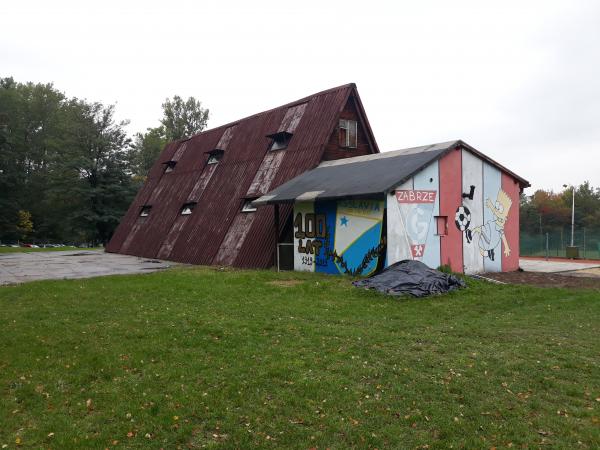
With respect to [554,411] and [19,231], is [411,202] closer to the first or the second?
[554,411]

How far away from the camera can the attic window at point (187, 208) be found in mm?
24812

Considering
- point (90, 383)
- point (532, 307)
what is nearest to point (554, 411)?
point (90, 383)

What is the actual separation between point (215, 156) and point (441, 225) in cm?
1487

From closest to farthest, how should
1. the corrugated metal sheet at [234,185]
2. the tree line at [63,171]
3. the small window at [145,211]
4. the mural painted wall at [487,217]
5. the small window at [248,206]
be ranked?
the mural painted wall at [487,217]
the corrugated metal sheet at [234,185]
the small window at [248,206]
the small window at [145,211]
the tree line at [63,171]

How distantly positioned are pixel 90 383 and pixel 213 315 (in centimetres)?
351

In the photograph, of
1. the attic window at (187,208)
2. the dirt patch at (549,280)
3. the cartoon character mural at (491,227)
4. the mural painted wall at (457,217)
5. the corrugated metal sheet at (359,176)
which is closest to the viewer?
the dirt patch at (549,280)

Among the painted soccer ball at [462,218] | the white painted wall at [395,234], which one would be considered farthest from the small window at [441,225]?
the white painted wall at [395,234]

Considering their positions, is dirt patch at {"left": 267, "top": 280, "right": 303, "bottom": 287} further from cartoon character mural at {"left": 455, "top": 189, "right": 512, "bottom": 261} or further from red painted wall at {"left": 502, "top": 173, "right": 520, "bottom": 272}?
red painted wall at {"left": 502, "top": 173, "right": 520, "bottom": 272}

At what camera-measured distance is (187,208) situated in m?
25.3

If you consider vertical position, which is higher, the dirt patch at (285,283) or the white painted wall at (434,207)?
the white painted wall at (434,207)

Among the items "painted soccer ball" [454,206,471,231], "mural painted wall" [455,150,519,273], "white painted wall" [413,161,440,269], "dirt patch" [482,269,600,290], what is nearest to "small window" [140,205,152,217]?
"white painted wall" [413,161,440,269]

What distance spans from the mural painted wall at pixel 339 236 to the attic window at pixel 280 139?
558 centimetres

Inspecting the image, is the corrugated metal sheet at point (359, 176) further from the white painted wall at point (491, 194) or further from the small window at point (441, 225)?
the white painted wall at point (491, 194)

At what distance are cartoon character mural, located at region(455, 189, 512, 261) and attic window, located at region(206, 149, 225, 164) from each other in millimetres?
14221
